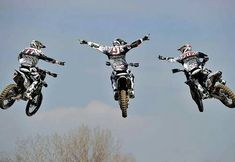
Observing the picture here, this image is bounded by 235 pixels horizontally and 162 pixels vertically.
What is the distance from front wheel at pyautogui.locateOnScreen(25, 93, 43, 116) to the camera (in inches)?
906

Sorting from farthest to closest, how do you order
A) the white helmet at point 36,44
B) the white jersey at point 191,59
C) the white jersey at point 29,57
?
1. the white helmet at point 36,44
2. the white jersey at point 191,59
3. the white jersey at point 29,57

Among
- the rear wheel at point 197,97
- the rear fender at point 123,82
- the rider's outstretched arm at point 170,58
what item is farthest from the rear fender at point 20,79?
the rear wheel at point 197,97

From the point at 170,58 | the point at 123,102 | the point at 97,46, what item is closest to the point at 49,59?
the point at 97,46

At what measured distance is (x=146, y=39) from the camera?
21.0 m

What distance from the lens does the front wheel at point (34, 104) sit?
23.0m

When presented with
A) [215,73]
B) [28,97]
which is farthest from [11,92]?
[215,73]

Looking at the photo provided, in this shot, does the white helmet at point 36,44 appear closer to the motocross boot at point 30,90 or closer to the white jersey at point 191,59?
the motocross boot at point 30,90

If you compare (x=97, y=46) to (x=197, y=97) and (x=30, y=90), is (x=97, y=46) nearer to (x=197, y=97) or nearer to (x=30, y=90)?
(x=30, y=90)

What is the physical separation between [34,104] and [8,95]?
2126 millimetres

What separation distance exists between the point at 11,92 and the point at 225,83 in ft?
28.2

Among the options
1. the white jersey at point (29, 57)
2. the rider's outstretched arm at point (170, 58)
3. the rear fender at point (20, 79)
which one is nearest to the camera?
the rear fender at point (20, 79)

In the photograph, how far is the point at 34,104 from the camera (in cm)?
2320

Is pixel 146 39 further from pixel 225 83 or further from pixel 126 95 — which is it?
pixel 225 83

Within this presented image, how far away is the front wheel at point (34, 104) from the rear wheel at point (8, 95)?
1505 millimetres
